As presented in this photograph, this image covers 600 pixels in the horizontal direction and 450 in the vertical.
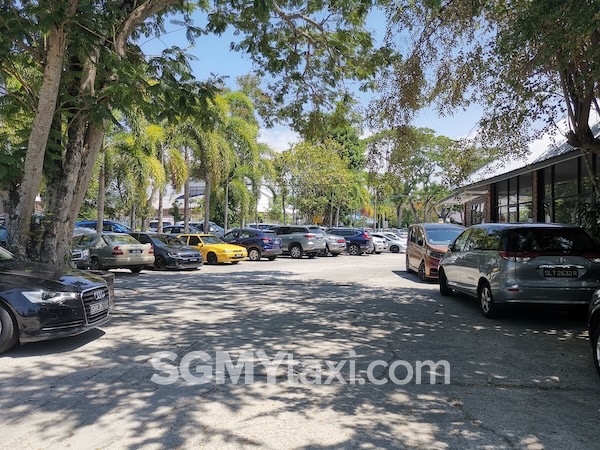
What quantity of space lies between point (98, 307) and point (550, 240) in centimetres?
687

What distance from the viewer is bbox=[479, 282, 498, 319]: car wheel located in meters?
8.36

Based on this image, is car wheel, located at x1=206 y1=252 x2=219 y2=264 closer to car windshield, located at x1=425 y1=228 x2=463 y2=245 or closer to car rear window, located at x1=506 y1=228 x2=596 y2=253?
car windshield, located at x1=425 y1=228 x2=463 y2=245

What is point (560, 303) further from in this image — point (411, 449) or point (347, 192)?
point (347, 192)

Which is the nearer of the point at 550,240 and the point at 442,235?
the point at 550,240

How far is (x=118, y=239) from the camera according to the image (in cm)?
1617

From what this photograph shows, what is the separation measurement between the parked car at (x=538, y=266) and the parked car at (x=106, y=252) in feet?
36.5

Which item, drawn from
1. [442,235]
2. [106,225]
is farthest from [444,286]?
[106,225]

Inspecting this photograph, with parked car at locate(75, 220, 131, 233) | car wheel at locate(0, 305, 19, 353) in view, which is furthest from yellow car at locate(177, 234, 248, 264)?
car wheel at locate(0, 305, 19, 353)

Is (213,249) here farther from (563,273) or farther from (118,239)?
(563,273)

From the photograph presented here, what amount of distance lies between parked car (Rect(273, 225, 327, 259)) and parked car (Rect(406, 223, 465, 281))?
1025 centimetres

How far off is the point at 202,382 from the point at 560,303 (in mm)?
5624

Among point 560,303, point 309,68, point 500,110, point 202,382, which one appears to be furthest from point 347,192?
point 202,382

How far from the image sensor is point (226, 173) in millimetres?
26656

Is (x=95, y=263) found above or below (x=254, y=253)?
below
